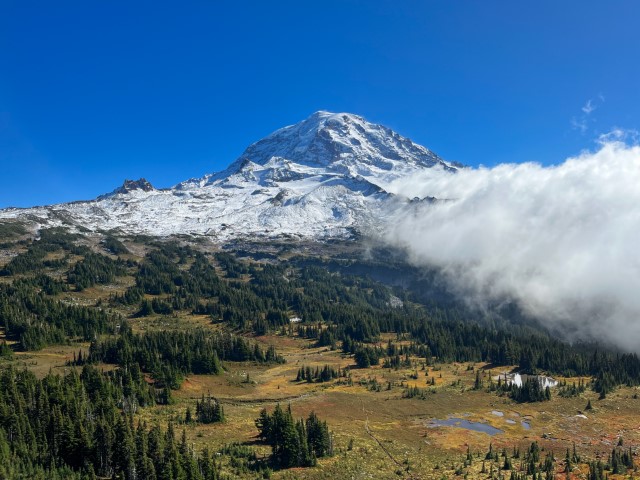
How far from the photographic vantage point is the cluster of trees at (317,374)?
162 meters

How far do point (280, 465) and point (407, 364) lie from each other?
118 m

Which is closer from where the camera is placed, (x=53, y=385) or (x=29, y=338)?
(x=53, y=385)

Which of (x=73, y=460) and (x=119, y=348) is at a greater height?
(x=119, y=348)

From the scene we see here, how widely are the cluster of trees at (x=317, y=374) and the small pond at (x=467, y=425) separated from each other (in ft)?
168

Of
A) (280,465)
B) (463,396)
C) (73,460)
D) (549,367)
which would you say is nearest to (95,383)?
(73,460)

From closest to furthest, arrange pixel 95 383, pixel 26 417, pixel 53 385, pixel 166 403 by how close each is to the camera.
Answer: pixel 26 417 < pixel 53 385 < pixel 95 383 < pixel 166 403

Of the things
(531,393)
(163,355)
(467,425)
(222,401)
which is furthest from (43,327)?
(531,393)

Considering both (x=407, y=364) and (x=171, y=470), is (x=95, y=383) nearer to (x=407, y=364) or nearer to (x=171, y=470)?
(x=171, y=470)

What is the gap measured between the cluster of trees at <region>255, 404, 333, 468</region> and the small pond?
121ft

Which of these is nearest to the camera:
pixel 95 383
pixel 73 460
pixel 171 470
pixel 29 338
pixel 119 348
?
pixel 171 470

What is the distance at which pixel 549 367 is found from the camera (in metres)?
185

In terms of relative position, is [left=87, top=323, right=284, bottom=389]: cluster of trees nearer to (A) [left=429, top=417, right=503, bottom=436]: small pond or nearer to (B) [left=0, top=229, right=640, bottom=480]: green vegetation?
(B) [left=0, top=229, right=640, bottom=480]: green vegetation

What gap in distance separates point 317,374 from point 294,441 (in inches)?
3204

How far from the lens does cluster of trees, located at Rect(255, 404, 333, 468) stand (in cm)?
8350
